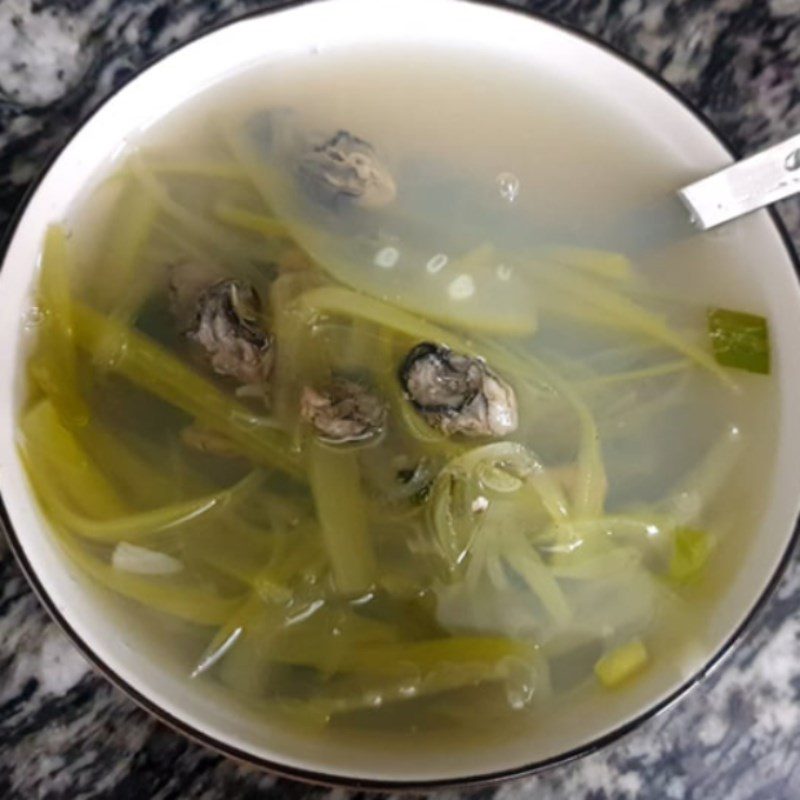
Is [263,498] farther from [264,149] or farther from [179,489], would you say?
[264,149]

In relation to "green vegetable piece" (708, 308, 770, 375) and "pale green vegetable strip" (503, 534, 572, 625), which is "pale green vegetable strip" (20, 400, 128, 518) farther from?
"green vegetable piece" (708, 308, 770, 375)

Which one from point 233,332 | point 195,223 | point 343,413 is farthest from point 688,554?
point 195,223

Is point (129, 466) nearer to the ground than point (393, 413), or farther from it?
nearer to the ground

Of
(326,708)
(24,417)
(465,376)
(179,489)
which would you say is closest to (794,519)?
(465,376)

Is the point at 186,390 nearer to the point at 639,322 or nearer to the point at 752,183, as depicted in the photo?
the point at 639,322

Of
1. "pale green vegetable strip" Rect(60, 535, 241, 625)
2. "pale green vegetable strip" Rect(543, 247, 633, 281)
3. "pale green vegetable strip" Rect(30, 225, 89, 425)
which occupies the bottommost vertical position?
"pale green vegetable strip" Rect(60, 535, 241, 625)

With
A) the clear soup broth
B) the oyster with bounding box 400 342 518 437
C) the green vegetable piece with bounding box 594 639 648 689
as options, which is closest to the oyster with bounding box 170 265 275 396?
the clear soup broth

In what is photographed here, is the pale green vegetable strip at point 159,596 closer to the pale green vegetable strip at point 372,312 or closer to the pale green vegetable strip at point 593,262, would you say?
the pale green vegetable strip at point 372,312
